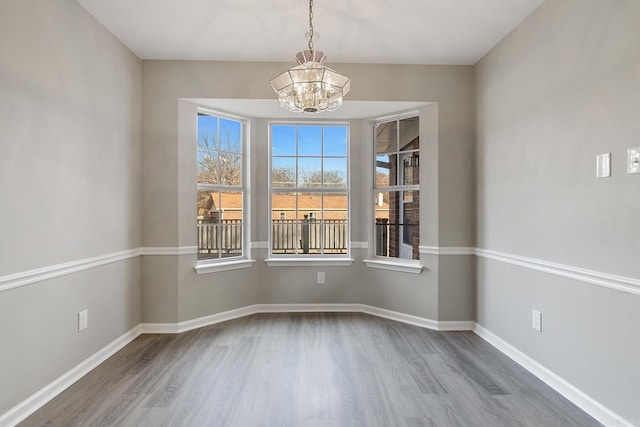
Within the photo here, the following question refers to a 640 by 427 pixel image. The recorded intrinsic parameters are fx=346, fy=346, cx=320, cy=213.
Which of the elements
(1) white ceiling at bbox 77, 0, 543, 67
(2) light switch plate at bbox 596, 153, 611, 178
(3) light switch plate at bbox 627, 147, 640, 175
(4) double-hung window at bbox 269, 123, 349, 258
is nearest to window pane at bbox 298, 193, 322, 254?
(4) double-hung window at bbox 269, 123, 349, 258

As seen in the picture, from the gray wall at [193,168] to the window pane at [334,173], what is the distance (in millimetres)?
880

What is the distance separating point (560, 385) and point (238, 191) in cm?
335

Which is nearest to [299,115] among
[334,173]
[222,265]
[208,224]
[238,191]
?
[334,173]

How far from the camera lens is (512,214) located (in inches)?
112

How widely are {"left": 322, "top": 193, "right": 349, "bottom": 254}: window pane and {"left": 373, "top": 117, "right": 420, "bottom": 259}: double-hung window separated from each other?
368mm

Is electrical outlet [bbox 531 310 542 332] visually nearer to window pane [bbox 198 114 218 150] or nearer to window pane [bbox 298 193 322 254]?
window pane [bbox 298 193 322 254]

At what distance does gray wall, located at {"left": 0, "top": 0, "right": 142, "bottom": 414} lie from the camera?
1926mm

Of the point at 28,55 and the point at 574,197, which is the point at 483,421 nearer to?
the point at 574,197

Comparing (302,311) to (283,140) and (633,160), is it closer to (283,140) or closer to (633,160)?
(283,140)

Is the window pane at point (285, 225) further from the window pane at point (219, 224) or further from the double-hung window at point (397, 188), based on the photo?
the double-hung window at point (397, 188)

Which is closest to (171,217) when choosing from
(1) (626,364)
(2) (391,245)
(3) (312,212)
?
(3) (312,212)

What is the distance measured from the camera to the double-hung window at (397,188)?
12.4ft

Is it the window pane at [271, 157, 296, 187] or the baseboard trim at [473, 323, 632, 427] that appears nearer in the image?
the baseboard trim at [473, 323, 632, 427]

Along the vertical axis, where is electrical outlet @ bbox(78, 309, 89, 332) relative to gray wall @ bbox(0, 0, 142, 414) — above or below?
below
